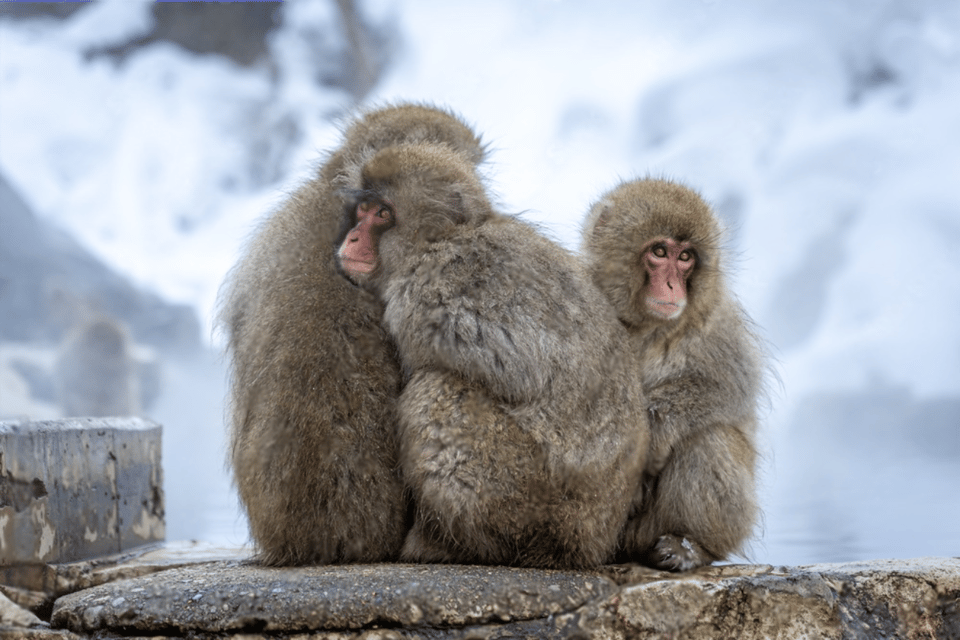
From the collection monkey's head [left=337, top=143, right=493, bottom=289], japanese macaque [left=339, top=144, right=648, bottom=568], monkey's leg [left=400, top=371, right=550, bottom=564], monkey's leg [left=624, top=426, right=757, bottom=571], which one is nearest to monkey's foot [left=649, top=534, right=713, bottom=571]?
monkey's leg [left=624, top=426, right=757, bottom=571]

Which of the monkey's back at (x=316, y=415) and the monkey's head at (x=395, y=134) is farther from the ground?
the monkey's head at (x=395, y=134)

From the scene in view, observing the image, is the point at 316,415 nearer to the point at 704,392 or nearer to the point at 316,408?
the point at 316,408

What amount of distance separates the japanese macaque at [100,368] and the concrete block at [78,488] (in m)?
3.63

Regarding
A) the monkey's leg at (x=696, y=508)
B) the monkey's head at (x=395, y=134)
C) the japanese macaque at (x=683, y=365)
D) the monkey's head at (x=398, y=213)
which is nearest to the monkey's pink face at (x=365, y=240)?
the monkey's head at (x=398, y=213)

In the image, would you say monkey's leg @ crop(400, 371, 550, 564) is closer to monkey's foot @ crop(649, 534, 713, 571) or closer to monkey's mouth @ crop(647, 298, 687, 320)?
monkey's foot @ crop(649, 534, 713, 571)

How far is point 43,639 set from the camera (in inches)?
89.2

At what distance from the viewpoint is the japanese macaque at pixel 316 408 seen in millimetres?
2463

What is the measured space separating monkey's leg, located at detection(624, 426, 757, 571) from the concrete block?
1.58m

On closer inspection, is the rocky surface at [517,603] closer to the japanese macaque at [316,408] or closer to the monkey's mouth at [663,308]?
the japanese macaque at [316,408]

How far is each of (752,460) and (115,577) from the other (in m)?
1.92

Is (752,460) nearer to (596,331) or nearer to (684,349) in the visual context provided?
(684,349)

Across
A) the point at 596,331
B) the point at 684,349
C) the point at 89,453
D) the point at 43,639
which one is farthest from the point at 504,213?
the point at 43,639

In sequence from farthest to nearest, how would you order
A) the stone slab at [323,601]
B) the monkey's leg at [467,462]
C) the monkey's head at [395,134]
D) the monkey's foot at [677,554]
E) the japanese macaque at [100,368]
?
the japanese macaque at [100,368] < the monkey's head at [395,134] < the monkey's foot at [677,554] < the monkey's leg at [467,462] < the stone slab at [323,601]

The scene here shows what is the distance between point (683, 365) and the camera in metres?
2.79
